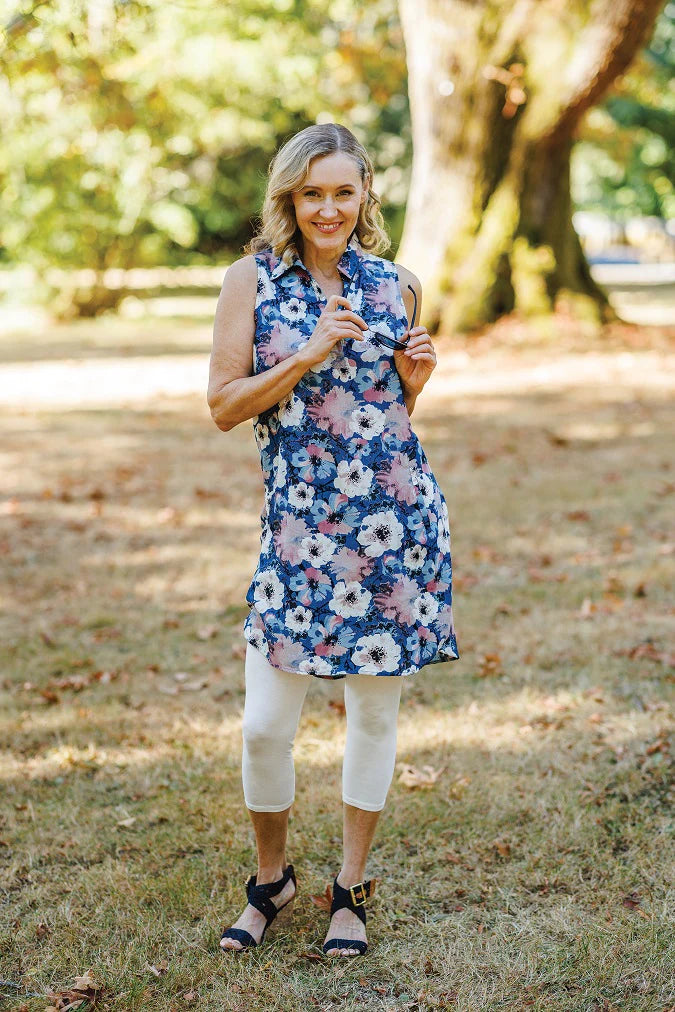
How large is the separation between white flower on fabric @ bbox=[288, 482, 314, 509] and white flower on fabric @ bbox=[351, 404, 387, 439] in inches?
7.8

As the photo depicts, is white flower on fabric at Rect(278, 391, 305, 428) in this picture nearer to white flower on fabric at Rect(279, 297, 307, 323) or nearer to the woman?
the woman

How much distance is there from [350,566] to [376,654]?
0.79ft

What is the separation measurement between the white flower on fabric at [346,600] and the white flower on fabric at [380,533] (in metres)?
0.10

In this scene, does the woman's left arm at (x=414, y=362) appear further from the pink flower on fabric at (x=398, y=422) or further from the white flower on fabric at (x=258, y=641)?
the white flower on fabric at (x=258, y=641)

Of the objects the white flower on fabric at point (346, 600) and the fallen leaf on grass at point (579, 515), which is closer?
the white flower on fabric at point (346, 600)

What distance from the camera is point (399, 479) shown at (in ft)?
9.38

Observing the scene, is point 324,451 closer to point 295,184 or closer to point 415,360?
point 415,360

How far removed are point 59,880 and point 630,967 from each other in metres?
1.76

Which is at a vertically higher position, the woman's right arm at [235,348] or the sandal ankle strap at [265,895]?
the woman's right arm at [235,348]

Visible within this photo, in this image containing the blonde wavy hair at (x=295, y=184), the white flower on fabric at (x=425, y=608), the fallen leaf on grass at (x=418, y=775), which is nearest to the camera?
the blonde wavy hair at (x=295, y=184)

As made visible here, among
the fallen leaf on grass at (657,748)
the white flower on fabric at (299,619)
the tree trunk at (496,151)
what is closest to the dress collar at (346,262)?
the white flower on fabric at (299,619)

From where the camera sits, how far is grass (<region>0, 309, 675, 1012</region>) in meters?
2.98

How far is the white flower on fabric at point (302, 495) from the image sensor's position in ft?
9.22

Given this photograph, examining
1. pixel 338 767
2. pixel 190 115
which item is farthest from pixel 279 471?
pixel 190 115
